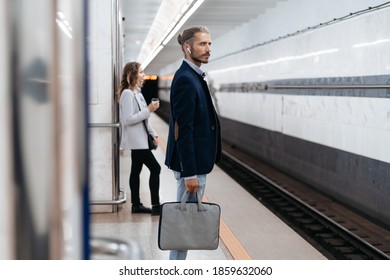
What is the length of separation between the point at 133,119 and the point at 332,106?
14.1 ft

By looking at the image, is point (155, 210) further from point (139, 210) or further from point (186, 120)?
point (186, 120)

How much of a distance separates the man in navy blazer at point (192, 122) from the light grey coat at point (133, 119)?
2.33 m

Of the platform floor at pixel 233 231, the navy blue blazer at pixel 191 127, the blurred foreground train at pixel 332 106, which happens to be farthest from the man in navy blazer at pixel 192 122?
the blurred foreground train at pixel 332 106

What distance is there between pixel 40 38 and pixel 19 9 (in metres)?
0.05

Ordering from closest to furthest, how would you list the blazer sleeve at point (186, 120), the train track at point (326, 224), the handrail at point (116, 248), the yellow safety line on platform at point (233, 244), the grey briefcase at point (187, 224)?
the handrail at point (116, 248)
the blazer sleeve at point (186, 120)
the grey briefcase at point (187, 224)
the yellow safety line on platform at point (233, 244)
the train track at point (326, 224)

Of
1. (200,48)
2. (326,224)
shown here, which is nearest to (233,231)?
(326,224)

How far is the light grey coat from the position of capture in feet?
19.4

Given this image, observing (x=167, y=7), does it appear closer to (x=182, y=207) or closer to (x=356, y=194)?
(x=356, y=194)

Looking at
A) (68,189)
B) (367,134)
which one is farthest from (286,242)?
(68,189)

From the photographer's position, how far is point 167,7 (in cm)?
1277

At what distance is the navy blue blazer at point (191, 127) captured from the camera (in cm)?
338

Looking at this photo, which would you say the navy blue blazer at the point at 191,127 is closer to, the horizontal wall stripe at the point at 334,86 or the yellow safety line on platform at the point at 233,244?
the yellow safety line on platform at the point at 233,244

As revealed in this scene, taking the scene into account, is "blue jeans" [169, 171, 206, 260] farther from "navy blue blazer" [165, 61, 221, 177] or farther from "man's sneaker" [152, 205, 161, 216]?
"man's sneaker" [152, 205, 161, 216]

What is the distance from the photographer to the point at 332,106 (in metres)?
9.23
